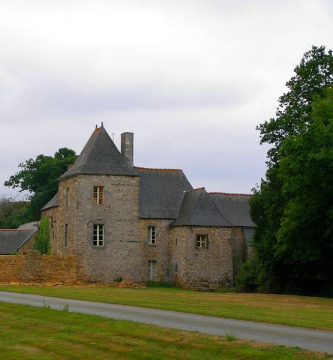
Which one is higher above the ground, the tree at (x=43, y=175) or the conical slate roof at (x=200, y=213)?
the tree at (x=43, y=175)

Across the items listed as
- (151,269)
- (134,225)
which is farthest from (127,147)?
(151,269)

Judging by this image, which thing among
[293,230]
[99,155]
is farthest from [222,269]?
[293,230]

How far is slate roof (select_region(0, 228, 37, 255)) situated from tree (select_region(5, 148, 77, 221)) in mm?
8648

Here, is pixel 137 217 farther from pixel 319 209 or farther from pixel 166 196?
pixel 319 209

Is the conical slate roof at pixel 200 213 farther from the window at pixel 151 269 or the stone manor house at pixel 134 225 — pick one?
the window at pixel 151 269

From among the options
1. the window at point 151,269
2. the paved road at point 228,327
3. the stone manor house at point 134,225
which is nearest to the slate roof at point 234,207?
the stone manor house at point 134,225

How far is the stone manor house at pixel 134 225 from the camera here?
50188 mm

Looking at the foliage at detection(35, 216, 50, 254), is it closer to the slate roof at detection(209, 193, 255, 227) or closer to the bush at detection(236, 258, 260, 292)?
the slate roof at detection(209, 193, 255, 227)

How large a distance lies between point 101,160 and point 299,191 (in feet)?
58.6

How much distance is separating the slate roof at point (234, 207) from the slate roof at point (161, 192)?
3.26 metres

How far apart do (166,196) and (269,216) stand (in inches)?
477

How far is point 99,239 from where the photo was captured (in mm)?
50469

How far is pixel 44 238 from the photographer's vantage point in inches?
2279

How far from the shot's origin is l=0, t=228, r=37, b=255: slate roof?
6869 centimetres
